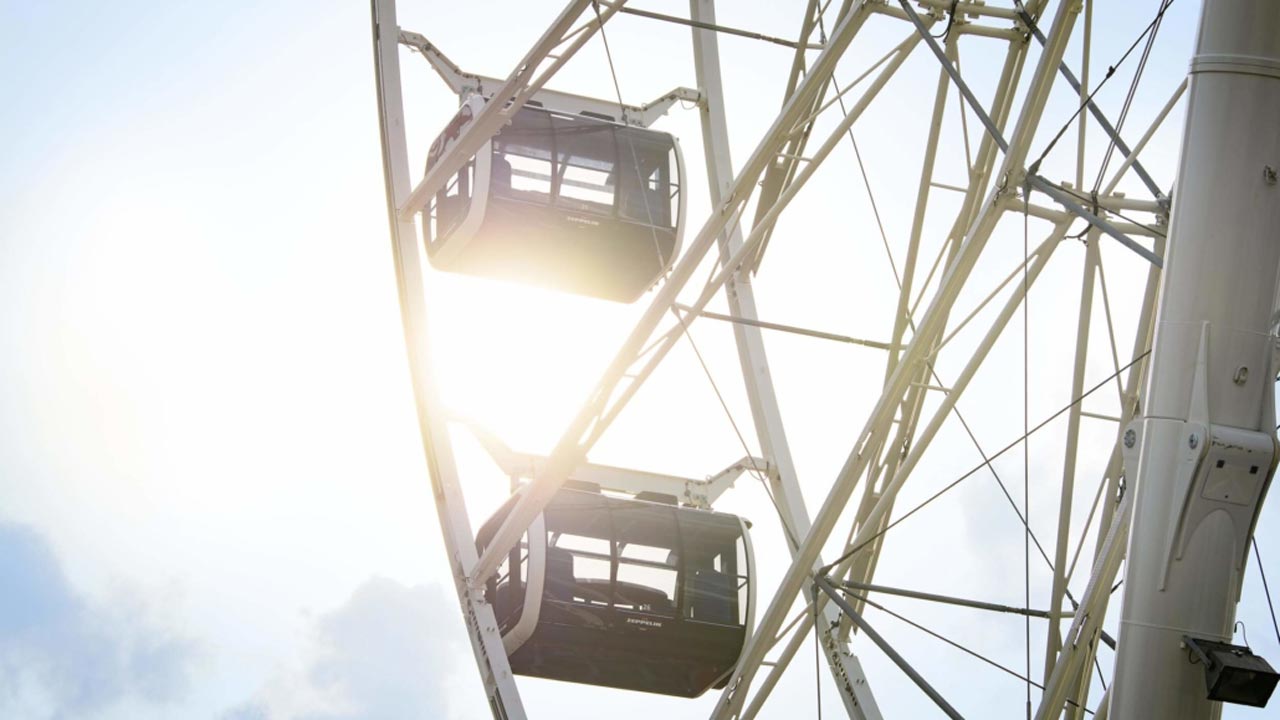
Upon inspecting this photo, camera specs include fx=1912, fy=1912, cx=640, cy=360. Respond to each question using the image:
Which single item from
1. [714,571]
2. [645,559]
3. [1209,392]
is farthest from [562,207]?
[1209,392]

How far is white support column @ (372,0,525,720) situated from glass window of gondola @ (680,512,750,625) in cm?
232

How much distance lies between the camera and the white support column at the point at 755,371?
2242 cm

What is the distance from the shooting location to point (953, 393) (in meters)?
16.8

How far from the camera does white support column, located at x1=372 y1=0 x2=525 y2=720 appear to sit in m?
22.0

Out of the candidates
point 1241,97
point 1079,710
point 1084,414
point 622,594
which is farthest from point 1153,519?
point 622,594

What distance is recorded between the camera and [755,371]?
23891mm

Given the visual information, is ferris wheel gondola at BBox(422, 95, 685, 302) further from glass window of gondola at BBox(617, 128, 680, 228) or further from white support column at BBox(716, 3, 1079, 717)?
white support column at BBox(716, 3, 1079, 717)

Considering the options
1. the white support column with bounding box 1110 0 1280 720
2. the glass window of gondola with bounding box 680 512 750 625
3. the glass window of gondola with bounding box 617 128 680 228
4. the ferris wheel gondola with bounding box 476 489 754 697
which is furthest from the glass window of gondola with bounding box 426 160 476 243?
the white support column with bounding box 1110 0 1280 720

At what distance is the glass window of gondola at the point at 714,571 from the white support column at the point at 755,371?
691 mm

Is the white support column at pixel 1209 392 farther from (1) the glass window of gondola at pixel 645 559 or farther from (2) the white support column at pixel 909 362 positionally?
(1) the glass window of gondola at pixel 645 559

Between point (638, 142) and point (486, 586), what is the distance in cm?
562

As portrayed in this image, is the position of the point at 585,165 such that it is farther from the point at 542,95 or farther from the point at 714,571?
the point at 714,571

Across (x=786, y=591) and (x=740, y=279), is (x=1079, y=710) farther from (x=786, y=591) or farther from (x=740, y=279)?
(x=740, y=279)

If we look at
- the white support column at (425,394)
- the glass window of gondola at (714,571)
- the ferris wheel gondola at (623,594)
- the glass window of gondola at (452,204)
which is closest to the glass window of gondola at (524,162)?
the glass window of gondola at (452,204)
